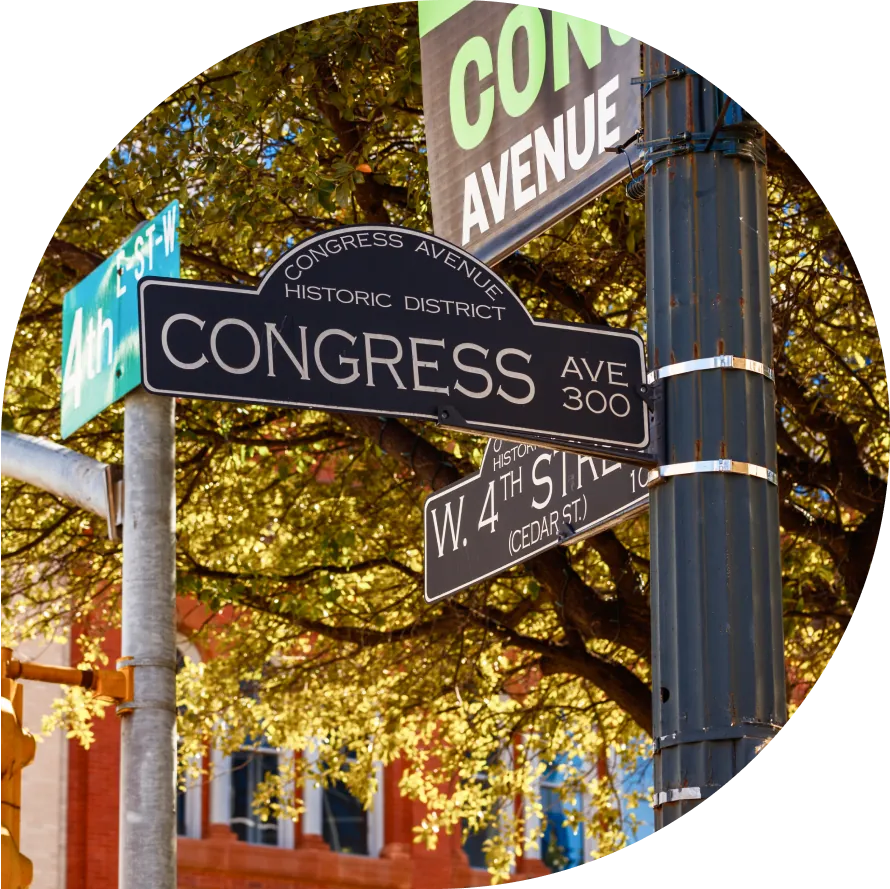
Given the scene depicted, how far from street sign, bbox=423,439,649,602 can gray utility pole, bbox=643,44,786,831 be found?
286 mm

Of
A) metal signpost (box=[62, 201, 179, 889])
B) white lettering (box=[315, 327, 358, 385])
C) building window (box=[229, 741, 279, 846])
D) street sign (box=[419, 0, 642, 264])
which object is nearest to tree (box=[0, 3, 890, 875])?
street sign (box=[419, 0, 642, 264])

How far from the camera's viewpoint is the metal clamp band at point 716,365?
436cm

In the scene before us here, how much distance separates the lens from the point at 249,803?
883 inches

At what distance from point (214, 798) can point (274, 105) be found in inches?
509

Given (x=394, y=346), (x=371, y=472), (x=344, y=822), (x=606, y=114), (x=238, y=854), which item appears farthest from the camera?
(x=344, y=822)

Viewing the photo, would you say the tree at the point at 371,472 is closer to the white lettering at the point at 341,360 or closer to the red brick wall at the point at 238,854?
the white lettering at the point at 341,360

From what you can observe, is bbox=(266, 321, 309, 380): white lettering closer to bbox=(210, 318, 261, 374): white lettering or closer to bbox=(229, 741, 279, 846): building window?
bbox=(210, 318, 261, 374): white lettering

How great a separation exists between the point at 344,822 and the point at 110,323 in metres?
18.4

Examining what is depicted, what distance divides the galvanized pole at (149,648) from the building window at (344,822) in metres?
18.0

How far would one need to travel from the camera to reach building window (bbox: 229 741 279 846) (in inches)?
877

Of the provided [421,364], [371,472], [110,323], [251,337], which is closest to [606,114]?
[421,364]

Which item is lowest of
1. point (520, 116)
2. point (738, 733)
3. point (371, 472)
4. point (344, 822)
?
point (738, 733)

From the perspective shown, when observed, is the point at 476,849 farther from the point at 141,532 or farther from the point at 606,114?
the point at 606,114

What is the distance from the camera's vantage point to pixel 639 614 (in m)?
10.2
